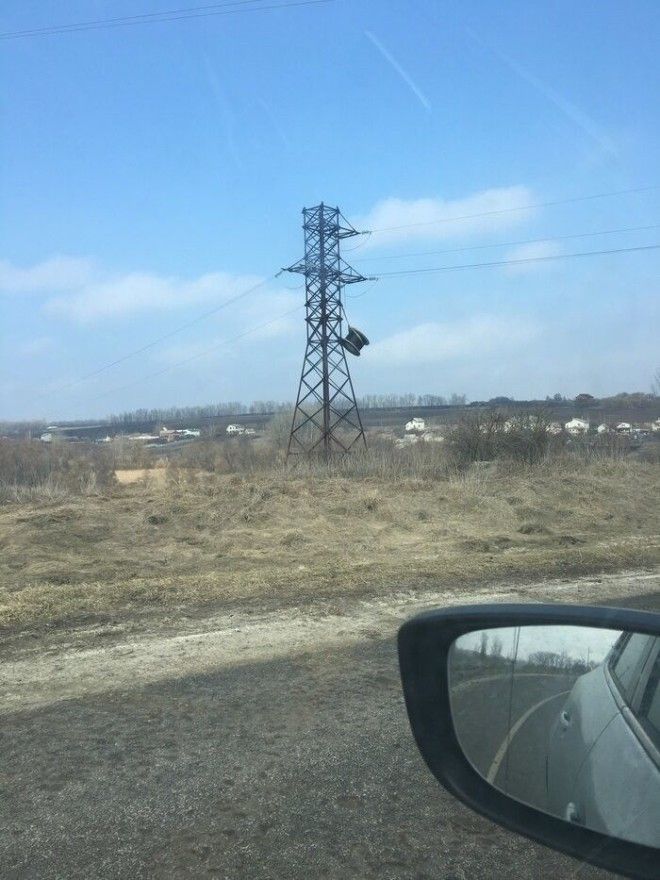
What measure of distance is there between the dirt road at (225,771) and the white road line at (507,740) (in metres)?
0.99

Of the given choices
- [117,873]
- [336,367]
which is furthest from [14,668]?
[336,367]

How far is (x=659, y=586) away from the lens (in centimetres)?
1000

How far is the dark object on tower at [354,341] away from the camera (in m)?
33.7

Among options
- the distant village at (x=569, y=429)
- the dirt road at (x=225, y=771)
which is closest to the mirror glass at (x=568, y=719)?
the dirt road at (x=225, y=771)

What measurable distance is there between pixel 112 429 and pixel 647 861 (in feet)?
158

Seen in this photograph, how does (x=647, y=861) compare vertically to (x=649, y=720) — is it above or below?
below

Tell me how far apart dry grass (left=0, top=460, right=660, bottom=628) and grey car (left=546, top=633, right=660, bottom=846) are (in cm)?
681

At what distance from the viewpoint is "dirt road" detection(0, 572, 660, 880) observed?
12.2 feet

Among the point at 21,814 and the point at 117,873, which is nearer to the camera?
the point at 117,873

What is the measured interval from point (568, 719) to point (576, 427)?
26.4 meters

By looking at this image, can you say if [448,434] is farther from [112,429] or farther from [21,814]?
[112,429]

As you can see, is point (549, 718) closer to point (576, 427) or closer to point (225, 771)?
point (225, 771)

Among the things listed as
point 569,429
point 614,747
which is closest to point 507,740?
point 614,747

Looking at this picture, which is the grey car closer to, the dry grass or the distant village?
the dry grass
